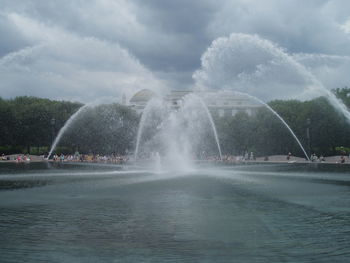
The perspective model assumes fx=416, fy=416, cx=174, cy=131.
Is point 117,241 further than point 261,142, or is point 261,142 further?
point 261,142

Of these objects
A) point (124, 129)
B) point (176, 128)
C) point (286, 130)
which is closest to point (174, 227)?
point (176, 128)

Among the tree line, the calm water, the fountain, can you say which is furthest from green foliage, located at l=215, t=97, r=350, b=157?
the calm water

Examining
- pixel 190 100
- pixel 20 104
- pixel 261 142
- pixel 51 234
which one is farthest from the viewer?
pixel 20 104

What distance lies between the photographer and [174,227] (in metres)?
10.7

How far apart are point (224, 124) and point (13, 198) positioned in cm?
6904

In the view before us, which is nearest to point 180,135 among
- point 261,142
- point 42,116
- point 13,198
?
point 13,198

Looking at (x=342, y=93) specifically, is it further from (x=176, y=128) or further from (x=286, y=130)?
(x=176, y=128)

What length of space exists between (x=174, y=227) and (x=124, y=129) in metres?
72.6

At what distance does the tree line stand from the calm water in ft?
194

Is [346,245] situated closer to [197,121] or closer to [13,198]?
[13,198]

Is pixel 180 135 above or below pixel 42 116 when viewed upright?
below

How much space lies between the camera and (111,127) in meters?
80.9

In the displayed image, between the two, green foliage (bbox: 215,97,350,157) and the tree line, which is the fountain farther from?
green foliage (bbox: 215,97,350,157)

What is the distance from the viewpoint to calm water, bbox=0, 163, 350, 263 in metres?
8.25
